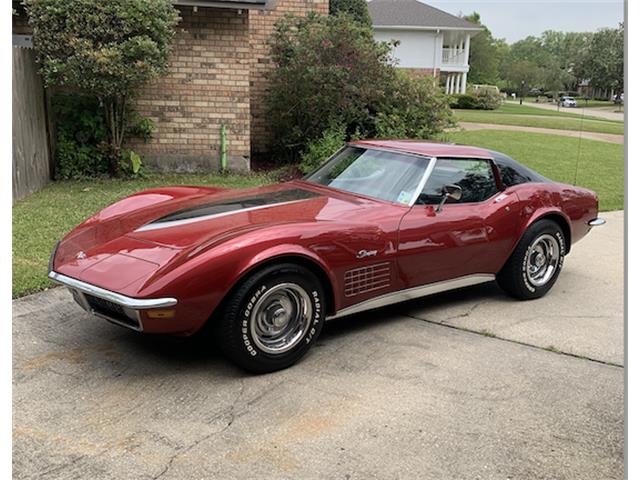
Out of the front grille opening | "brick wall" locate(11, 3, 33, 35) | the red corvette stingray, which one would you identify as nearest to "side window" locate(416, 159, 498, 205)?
the red corvette stingray

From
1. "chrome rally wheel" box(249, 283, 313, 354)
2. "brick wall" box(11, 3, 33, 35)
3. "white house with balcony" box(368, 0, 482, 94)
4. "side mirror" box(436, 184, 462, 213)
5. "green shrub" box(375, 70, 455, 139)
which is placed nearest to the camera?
"chrome rally wheel" box(249, 283, 313, 354)

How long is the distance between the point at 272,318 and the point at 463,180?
2242mm

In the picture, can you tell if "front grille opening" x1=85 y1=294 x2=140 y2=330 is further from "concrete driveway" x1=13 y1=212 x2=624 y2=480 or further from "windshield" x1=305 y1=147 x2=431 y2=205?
"windshield" x1=305 y1=147 x2=431 y2=205

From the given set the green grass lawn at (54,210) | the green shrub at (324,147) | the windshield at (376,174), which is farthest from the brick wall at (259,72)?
the windshield at (376,174)

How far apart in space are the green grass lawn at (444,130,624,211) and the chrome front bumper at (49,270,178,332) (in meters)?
8.44

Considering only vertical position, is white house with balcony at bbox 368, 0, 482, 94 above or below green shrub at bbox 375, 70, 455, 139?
above

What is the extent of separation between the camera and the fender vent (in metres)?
4.18

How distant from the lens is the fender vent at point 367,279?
4176mm

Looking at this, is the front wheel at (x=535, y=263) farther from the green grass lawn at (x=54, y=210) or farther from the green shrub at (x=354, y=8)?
the green shrub at (x=354, y=8)

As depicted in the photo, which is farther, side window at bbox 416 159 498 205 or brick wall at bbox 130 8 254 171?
brick wall at bbox 130 8 254 171

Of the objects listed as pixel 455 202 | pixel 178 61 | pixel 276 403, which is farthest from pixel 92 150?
pixel 276 403

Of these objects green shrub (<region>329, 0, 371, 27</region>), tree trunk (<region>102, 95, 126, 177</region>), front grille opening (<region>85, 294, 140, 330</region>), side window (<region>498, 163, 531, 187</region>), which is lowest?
front grille opening (<region>85, 294, 140, 330</region>)

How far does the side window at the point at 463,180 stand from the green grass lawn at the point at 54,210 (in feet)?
11.1

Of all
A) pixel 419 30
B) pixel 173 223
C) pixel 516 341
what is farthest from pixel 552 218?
pixel 419 30
